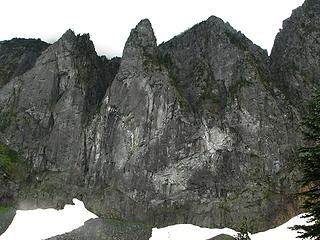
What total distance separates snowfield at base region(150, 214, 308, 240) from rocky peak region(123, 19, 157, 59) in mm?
47490

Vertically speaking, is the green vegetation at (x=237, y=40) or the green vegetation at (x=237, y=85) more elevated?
the green vegetation at (x=237, y=40)

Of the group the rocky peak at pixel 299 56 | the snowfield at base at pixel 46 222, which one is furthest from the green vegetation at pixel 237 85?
the snowfield at base at pixel 46 222

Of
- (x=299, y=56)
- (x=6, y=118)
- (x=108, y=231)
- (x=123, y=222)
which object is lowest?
(x=108, y=231)

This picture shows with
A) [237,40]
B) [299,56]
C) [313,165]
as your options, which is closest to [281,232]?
[299,56]

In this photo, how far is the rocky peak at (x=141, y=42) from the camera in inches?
4626

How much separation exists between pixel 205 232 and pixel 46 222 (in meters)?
30.2

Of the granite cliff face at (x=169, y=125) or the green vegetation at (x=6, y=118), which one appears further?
the green vegetation at (x=6, y=118)

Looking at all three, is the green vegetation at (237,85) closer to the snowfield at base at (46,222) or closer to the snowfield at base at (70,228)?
the snowfield at base at (70,228)

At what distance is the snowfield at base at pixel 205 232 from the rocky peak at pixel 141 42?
47490 millimetres

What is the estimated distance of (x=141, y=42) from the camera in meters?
120

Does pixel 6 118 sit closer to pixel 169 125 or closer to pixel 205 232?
pixel 169 125

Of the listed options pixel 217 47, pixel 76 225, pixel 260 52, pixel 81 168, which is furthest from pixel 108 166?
pixel 260 52

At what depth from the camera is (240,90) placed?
353 feet

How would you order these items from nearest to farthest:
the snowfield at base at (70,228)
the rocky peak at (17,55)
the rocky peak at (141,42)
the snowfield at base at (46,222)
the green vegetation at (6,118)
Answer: the snowfield at base at (70,228), the snowfield at base at (46,222), the green vegetation at (6,118), the rocky peak at (141,42), the rocky peak at (17,55)
